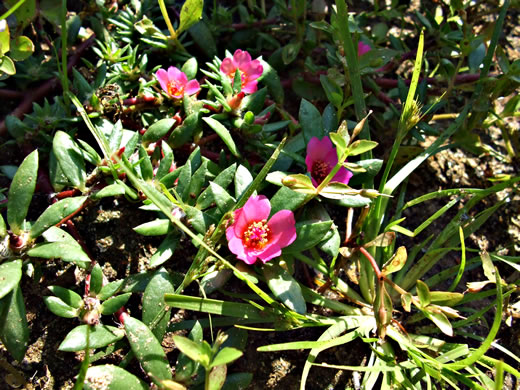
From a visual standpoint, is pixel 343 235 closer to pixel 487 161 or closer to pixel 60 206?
pixel 487 161

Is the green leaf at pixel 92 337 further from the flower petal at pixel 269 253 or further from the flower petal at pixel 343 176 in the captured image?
the flower petal at pixel 343 176

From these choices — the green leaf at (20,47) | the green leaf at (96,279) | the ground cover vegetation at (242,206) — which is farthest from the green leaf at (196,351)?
the green leaf at (20,47)

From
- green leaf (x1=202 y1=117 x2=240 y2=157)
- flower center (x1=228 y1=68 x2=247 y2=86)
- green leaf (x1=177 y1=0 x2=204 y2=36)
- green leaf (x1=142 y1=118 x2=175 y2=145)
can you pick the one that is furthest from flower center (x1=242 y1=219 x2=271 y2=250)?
green leaf (x1=177 y1=0 x2=204 y2=36)

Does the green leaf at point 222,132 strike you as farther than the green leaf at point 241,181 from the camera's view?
Yes

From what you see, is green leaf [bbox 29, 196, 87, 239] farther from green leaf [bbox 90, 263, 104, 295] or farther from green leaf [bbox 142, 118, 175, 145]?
green leaf [bbox 142, 118, 175, 145]

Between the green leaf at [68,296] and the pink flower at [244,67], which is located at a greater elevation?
the pink flower at [244,67]

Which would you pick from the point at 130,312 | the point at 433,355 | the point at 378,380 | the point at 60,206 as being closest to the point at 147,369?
the point at 130,312

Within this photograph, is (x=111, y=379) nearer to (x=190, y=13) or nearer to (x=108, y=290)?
(x=108, y=290)
